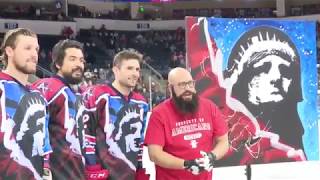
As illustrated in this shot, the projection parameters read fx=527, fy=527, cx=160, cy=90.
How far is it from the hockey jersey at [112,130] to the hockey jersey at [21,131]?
0.49 m

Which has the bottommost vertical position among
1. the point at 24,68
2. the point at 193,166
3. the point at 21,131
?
the point at 193,166

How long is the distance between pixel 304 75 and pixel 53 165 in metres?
2.70

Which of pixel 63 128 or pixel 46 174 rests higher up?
pixel 63 128

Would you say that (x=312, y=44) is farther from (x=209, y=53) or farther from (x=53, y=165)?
(x=53, y=165)

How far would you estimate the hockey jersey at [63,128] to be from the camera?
2.83 m

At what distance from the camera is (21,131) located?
2553 mm

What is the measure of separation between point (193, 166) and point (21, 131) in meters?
0.89

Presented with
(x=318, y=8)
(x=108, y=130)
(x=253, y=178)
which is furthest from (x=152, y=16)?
(x=108, y=130)

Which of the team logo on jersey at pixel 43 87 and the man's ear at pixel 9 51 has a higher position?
the man's ear at pixel 9 51

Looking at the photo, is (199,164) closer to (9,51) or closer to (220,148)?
(220,148)

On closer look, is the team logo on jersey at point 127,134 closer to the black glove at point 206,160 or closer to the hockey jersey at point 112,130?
the hockey jersey at point 112,130

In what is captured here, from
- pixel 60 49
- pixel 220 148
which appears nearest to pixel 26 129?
pixel 60 49

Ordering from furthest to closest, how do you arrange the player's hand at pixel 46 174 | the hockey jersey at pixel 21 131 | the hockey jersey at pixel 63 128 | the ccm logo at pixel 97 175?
1. the ccm logo at pixel 97 175
2. the hockey jersey at pixel 63 128
3. the player's hand at pixel 46 174
4. the hockey jersey at pixel 21 131

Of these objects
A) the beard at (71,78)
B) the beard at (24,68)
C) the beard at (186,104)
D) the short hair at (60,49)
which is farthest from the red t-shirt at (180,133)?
the beard at (24,68)
